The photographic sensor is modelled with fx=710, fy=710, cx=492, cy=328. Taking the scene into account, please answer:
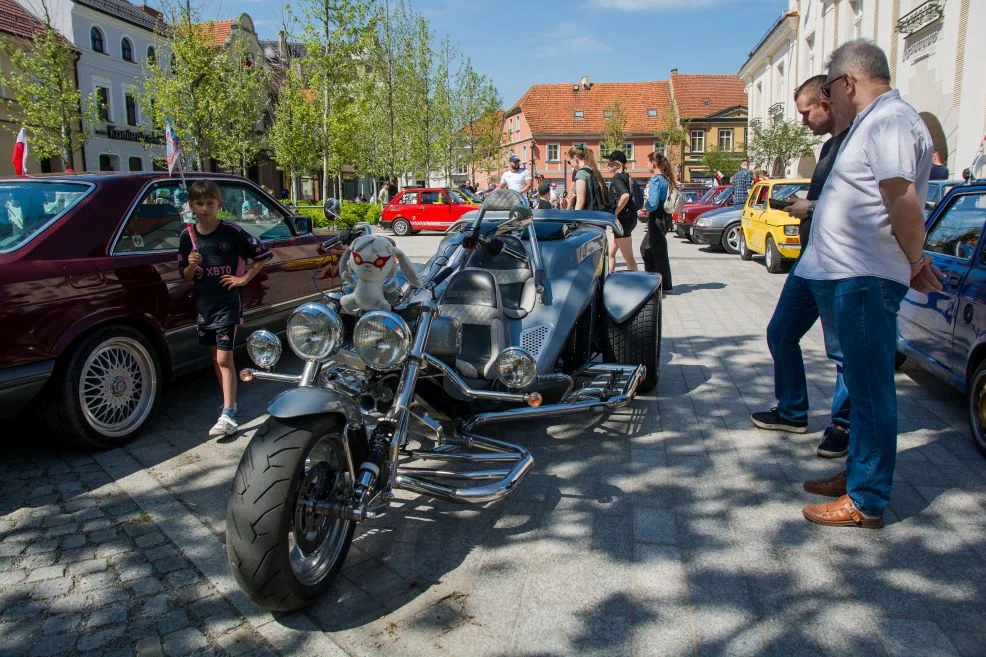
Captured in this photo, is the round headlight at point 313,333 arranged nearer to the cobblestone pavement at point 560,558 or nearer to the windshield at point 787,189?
the cobblestone pavement at point 560,558

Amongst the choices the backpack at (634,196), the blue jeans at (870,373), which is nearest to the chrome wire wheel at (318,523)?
the blue jeans at (870,373)

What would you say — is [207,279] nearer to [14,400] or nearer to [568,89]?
[14,400]

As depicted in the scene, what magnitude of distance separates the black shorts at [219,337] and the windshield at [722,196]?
1778 cm

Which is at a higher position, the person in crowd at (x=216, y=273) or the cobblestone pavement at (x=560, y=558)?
the person in crowd at (x=216, y=273)

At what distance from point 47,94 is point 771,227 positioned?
25.1 m

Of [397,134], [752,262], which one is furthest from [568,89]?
[752,262]

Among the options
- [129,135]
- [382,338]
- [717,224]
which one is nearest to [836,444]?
[382,338]

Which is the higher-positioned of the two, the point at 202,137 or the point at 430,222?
the point at 202,137

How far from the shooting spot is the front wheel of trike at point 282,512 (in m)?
2.44

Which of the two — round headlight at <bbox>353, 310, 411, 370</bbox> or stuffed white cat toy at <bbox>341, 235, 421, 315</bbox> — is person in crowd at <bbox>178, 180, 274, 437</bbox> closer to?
stuffed white cat toy at <bbox>341, 235, 421, 315</bbox>

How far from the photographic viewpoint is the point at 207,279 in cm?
456

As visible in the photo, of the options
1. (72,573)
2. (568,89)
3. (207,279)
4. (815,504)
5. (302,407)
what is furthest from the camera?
(568,89)

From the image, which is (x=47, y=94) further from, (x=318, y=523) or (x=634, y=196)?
(x=318, y=523)

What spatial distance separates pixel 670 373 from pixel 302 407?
13.3ft
